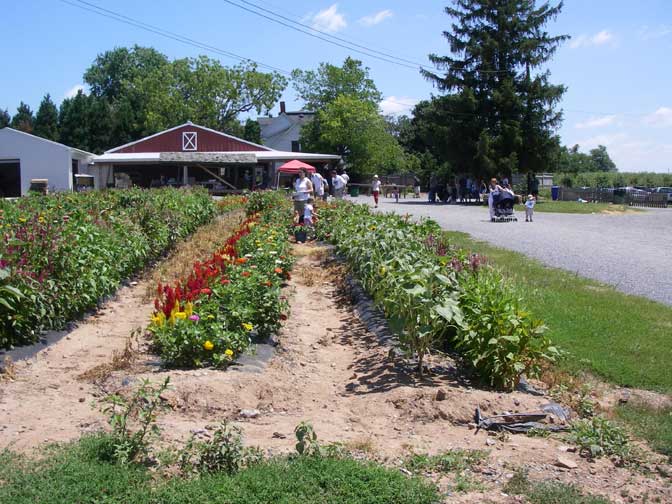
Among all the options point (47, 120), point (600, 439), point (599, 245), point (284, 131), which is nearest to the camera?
point (600, 439)

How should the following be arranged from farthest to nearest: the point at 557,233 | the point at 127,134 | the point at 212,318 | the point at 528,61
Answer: the point at 127,134, the point at 528,61, the point at 557,233, the point at 212,318

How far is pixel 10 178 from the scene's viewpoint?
4291 centimetres

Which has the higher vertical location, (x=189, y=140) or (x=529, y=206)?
(x=189, y=140)

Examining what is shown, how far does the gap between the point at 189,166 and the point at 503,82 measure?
1994 cm

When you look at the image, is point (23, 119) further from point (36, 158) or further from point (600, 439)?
point (600, 439)

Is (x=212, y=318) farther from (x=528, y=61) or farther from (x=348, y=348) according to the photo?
(x=528, y=61)

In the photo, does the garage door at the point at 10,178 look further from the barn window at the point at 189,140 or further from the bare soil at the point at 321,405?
the bare soil at the point at 321,405

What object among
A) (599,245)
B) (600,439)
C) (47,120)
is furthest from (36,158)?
(600,439)

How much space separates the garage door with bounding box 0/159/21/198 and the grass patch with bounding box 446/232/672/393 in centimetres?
3821

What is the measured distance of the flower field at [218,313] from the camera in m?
6.05

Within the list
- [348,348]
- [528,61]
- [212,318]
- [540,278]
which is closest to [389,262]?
[348,348]

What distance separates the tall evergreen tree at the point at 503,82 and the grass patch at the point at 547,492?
37165mm

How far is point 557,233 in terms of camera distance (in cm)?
1980

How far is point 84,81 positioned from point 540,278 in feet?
306
